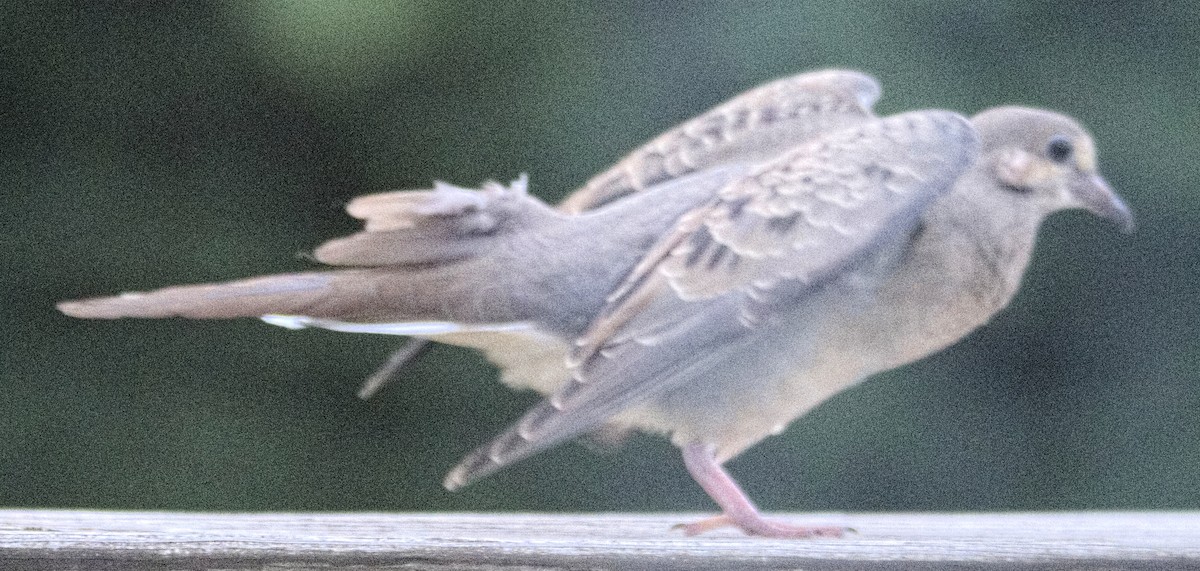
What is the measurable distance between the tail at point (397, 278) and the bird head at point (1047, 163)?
1.56ft

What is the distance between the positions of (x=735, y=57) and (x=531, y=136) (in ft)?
1.12

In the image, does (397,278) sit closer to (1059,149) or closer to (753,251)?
(753,251)

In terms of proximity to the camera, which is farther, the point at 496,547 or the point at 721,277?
the point at 721,277

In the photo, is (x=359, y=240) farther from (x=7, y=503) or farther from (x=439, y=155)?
(x=7, y=503)

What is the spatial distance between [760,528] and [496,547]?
1.18 ft

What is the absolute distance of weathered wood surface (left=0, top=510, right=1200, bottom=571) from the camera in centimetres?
125

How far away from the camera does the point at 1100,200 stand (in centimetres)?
166

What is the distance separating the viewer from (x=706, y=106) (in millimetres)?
2736

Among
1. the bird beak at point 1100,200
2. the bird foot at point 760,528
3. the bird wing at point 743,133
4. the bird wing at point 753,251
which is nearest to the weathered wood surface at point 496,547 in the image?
the bird foot at point 760,528

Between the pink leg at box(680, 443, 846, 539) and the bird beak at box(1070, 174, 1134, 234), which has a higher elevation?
the bird beak at box(1070, 174, 1134, 234)

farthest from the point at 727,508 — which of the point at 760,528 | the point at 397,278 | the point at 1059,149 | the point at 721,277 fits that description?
the point at 1059,149

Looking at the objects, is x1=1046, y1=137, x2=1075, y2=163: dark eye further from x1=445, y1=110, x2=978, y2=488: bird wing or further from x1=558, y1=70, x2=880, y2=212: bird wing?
x1=558, y1=70, x2=880, y2=212: bird wing

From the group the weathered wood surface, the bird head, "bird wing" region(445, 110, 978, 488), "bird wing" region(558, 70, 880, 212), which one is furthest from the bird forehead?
the weathered wood surface

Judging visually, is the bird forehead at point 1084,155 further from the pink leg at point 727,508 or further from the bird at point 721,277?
the pink leg at point 727,508
